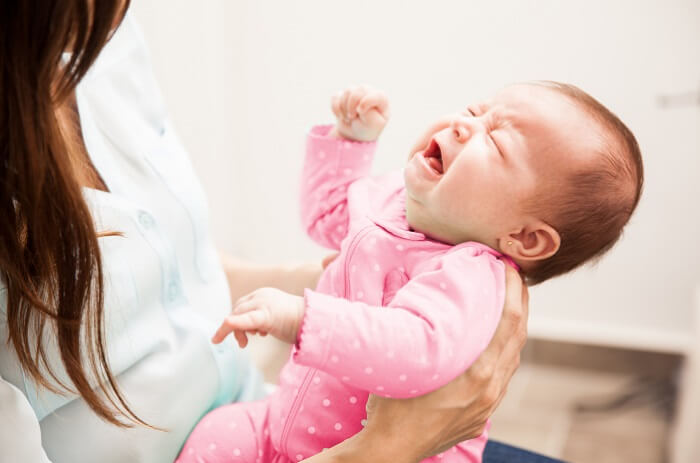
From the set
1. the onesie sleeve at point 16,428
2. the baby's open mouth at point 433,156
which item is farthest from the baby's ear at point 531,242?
the onesie sleeve at point 16,428

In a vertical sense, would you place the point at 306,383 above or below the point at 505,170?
below

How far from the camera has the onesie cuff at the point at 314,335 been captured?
0.58 m

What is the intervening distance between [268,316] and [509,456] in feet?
1.73

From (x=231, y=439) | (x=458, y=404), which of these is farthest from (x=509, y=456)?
(x=231, y=439)

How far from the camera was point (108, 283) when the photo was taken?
27.4 inches

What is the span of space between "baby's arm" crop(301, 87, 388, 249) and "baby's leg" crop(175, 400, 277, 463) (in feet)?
0.79

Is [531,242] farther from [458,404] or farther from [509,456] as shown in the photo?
[509,456]

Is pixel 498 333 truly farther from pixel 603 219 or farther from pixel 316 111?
pixel 316 111

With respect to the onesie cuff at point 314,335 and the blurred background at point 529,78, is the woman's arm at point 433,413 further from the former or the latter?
the blurred background at point 529,78

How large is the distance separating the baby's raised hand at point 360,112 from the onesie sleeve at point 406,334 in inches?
9.3

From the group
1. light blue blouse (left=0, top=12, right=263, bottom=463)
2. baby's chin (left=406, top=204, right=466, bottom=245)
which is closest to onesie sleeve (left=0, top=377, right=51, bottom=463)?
light blue blouse (left=0, top=12, right=263, bottom=463)

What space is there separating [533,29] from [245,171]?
1003 mm

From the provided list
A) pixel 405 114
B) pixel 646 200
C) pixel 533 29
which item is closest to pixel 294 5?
pixel 405 114

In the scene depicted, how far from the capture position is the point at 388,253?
72 centimetres
